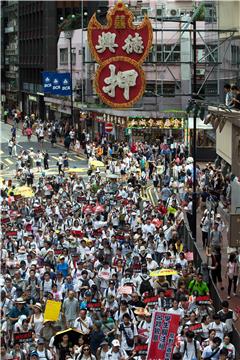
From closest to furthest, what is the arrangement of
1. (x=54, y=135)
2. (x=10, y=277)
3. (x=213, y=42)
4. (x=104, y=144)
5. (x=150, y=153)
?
(x=10, y=277), (x=213, y=42), (x=150, y=153), (x=104, y=144), (x=54, y=135)

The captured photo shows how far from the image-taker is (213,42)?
43.5 metres

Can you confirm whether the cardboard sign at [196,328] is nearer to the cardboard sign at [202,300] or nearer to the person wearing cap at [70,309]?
the cardboard sign at [202,300]

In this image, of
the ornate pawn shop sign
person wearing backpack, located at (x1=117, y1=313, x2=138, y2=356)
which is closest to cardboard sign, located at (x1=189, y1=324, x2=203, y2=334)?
person wearing backpack, located at (x1=117, y1=313, x2=138, y2=356)

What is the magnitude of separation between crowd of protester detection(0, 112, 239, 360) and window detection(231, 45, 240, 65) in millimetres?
5298

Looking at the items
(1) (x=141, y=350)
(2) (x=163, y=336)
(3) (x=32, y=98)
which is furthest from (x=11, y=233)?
(3) (x=32, y=98)

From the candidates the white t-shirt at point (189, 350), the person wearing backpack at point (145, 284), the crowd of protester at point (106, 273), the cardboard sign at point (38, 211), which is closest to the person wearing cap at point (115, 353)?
the crowd of protester at point (106, 273)

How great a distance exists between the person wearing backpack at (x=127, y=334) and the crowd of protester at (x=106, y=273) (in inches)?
0.7

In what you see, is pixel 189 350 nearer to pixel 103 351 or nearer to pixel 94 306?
pixel 103 351

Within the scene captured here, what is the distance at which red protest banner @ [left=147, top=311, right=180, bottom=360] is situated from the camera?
1401cm

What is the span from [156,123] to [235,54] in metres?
20.9

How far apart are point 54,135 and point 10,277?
48.2 meters

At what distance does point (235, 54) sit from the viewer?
3788 cm

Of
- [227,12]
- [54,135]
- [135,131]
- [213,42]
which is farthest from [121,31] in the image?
[54,135]

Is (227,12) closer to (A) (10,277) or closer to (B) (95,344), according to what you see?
(A) (10,277)
